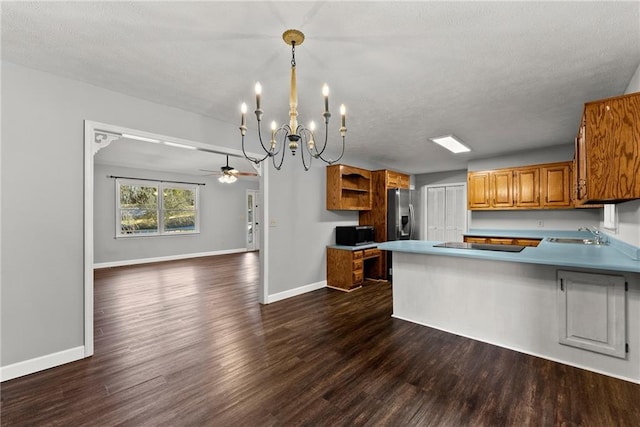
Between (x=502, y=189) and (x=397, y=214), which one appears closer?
(x=502, y=189)

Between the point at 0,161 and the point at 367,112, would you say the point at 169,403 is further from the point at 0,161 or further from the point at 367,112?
the point at 367,112

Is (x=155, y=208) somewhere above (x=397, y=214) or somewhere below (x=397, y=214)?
above

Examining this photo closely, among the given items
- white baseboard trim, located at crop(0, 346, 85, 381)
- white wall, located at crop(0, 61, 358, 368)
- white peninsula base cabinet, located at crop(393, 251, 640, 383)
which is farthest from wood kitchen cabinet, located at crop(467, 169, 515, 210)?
white baseboard trim, located at crop(0, 346, 85, 381)

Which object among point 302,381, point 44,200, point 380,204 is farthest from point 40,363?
point 380,204

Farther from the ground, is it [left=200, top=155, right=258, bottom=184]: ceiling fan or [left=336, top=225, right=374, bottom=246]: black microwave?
[left=200, top=155, right=258, bottom=184]: ceiling fan

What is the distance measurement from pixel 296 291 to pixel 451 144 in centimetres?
366

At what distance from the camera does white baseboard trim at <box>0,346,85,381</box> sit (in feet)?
7.26

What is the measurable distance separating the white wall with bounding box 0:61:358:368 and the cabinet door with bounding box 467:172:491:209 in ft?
19.2

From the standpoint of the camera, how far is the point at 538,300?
2.60 m

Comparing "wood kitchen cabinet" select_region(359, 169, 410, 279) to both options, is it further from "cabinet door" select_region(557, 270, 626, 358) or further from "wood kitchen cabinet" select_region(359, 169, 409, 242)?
"cabinet door" select_region(557, 270, 626, 358)

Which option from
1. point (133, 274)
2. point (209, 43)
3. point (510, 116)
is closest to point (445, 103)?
point (510, 116)

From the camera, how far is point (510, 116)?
11.3ft

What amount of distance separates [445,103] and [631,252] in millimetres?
2152

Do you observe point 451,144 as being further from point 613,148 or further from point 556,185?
point 613,148
